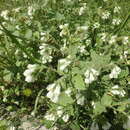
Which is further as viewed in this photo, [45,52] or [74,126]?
[45,52]

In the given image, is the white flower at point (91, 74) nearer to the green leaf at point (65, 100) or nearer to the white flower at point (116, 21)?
the green leaf at point (65, 100)

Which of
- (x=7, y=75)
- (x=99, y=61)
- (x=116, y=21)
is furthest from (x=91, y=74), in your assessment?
(x=116, y=21)

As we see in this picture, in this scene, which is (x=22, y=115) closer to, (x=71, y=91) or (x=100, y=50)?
(x=71, y=91)

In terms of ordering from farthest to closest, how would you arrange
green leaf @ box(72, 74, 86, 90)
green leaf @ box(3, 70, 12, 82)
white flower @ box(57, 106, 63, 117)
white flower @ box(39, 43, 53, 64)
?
green leaf @ box(3, 70, 12, 82) < white flower @ box(39, 43, 53, 64) < white flower @ box(57, 106, 63, 117) < green leaf @ box(72, 74, 86, 90)

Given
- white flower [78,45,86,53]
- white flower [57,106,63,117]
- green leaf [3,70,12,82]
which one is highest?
white flower [78,45,86,53]

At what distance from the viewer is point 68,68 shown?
6.43ft

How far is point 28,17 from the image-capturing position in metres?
2.77

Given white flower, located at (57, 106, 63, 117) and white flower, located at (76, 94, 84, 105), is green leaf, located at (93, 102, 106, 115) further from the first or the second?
white flower, located at (57, 106, 63, 117)

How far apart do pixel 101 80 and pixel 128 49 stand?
0.43 metres

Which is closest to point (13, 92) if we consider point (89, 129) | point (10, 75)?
point (10, 75)

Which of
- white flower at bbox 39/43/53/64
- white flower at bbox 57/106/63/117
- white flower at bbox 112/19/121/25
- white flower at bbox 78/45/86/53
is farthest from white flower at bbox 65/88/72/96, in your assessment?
white flower at bbox 112/19/121/25

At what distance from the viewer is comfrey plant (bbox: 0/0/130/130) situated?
1812 mm

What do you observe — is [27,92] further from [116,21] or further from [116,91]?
[116,21]

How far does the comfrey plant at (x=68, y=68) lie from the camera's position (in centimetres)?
181
